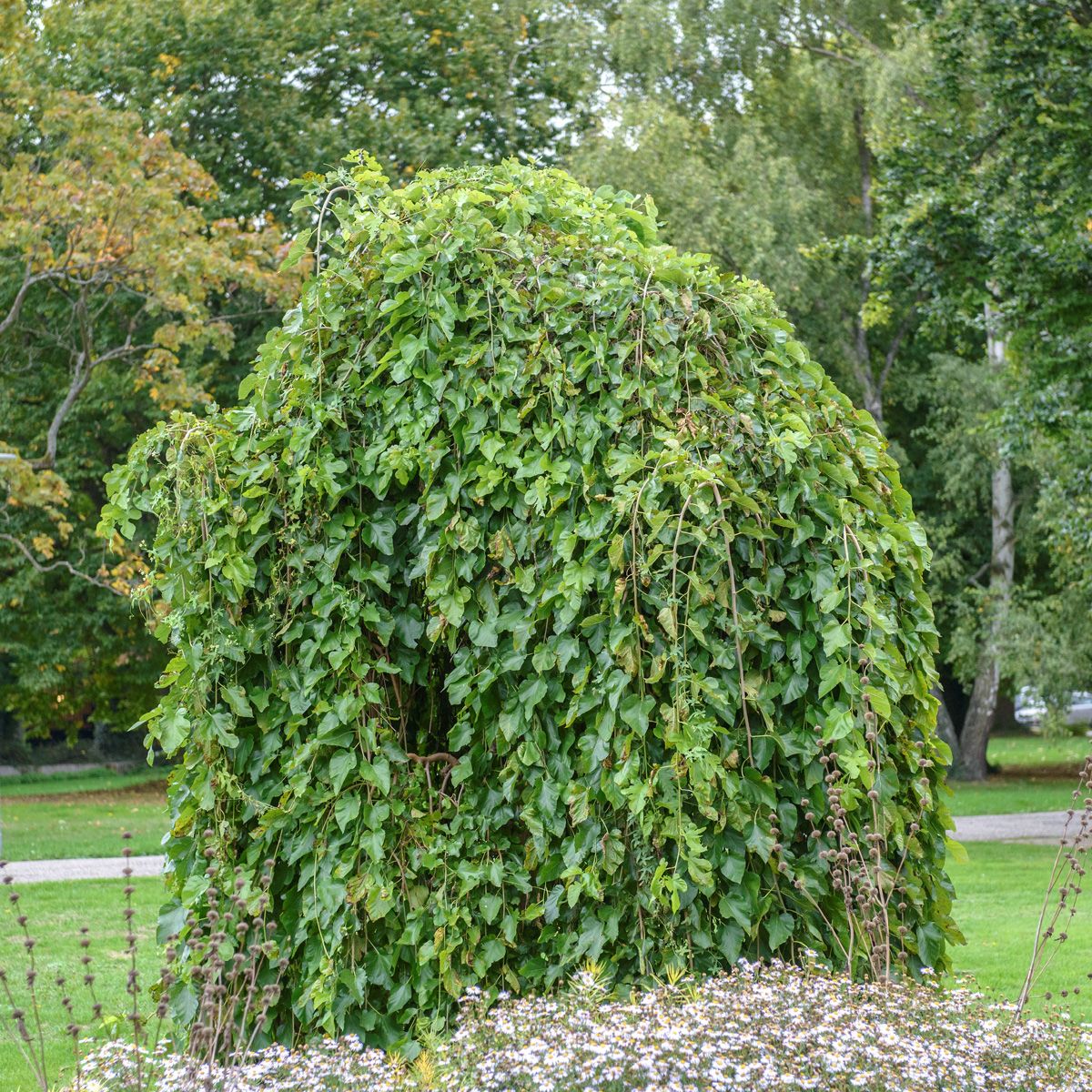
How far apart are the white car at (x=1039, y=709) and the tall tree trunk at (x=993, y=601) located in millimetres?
547

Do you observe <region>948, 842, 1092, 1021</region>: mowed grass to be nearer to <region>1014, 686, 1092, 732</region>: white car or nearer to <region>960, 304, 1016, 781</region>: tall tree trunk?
<region>1014, 686, 1092, 732</region>: white car

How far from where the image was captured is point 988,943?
7574 millimetres

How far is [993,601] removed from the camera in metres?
18.2

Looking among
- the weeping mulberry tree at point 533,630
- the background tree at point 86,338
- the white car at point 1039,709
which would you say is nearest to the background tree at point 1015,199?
the white car at point 1039,709

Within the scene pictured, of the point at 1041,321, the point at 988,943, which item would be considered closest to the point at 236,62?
the point at 1041,321

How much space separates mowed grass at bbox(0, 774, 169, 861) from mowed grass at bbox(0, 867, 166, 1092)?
0.78 m

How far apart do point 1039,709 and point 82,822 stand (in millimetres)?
12506

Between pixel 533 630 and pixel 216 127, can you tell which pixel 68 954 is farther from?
pixel 216 127

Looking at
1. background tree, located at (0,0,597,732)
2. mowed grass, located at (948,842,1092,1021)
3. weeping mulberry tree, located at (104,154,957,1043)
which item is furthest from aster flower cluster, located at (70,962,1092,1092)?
background tree, located at (0,0,597,732)

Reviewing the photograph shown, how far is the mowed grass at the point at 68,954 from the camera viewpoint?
17.2 ft

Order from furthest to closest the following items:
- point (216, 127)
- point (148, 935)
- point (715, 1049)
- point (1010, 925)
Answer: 1. point (216, 127)
2. point (1010, 925)
3. point (148, 935)
4. point (715, 1049)

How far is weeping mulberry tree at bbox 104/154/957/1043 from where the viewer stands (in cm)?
338

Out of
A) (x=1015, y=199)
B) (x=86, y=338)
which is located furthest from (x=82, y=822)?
(x=1015, y=199)

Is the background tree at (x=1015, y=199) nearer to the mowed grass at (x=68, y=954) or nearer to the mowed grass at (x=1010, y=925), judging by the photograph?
the mowed grass at (x=1010, y=925)
